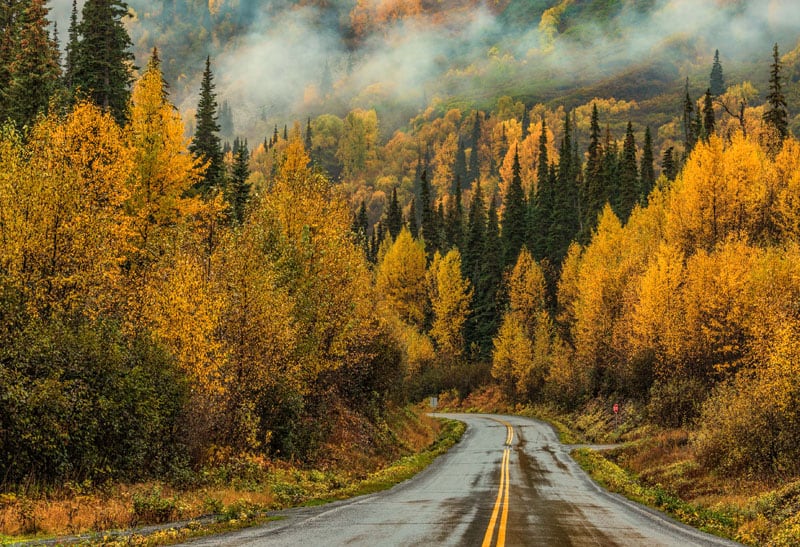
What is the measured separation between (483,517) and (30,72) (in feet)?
156

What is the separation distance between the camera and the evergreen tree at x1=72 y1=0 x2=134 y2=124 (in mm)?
47031

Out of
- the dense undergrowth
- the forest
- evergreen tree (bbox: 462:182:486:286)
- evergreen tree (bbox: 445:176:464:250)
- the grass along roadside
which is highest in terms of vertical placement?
evergreen tree (bbox: 445:176:464:250)

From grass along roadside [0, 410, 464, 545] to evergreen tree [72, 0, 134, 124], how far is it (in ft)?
114

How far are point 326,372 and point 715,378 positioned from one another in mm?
22799

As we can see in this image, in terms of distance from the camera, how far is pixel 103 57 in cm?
4747

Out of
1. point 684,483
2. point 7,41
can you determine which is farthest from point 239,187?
point 684,483

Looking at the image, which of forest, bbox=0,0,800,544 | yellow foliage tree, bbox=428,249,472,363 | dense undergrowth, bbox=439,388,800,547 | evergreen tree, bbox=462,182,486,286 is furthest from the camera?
evergreen tree, bbox=462,182,486,286

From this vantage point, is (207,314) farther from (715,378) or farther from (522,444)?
(715,378)

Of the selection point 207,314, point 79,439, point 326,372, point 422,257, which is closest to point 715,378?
point 326,372

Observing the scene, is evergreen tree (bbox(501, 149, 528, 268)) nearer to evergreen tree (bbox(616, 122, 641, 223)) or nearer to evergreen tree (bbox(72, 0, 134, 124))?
evergreen tree (bbox(616, 122, 641, 223))

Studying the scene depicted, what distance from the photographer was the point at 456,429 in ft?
166

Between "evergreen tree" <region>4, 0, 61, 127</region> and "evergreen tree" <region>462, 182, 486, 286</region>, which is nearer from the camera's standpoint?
"evergreen tree" <region>4, 0, 61, 127</region>

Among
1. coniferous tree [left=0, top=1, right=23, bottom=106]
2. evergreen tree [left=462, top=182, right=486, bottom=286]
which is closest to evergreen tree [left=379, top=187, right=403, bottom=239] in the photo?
evergreen tree [left=462, top=182, right=486, bottom=286]

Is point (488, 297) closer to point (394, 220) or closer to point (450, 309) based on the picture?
point (450, 309)
